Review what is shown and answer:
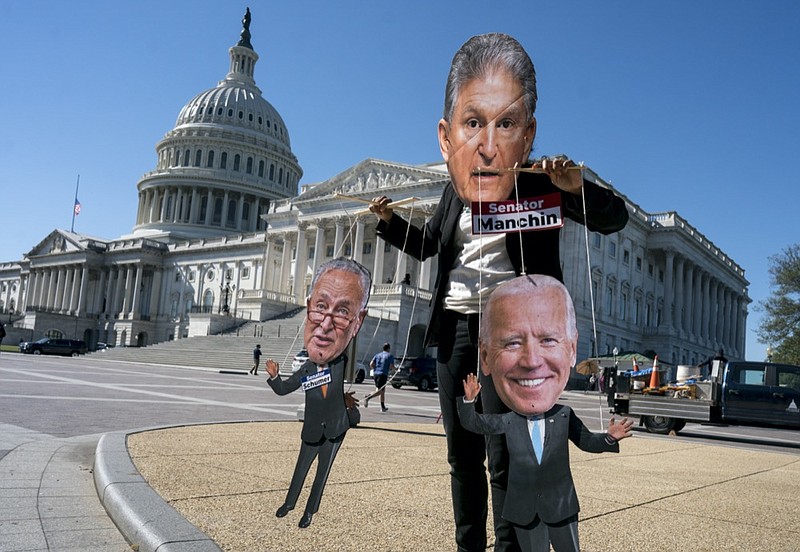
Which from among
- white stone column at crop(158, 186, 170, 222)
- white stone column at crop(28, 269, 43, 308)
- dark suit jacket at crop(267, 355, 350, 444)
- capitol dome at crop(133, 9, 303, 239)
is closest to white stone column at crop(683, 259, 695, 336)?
capitol dome at crop(133, 9, 303, 239)

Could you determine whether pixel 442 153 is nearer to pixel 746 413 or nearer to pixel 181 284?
pixel 746 413

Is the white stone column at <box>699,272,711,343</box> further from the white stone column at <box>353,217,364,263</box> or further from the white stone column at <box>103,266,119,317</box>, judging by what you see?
the white stone column at <box>103,266,119,317</box>

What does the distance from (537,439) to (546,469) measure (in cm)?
14

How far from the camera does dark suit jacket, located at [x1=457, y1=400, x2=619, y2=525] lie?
3.20 metres

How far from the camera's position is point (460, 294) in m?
3.87

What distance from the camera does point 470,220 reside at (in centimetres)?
397

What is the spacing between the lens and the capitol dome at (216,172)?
4181 inches

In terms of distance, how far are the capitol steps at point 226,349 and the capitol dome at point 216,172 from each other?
49.8m

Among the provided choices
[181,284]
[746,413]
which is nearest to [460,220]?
[746,413]

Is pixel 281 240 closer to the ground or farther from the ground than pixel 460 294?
farther from the ground

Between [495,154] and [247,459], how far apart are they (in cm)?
525

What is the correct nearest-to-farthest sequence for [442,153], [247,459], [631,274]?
[442,153], [247,459], [631,274]

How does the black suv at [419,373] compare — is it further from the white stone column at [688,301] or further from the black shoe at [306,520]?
the white stone column at [688,301]

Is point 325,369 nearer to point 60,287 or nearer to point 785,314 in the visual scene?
point 785,314
